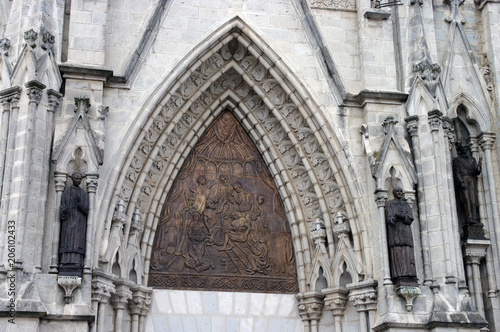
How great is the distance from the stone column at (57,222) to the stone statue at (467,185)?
578cm

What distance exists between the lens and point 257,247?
1184 centimetres

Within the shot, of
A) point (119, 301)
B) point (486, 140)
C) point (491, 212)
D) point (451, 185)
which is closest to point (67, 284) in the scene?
point (119, 301)

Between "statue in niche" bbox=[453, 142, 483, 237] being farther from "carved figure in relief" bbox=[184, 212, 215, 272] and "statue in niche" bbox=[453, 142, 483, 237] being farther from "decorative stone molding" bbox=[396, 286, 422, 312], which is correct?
"carved figure in relief" bbox=[184, 212, 215, 272]

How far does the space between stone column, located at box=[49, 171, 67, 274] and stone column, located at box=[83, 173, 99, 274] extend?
1.07 ft

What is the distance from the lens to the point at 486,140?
38.9 feet

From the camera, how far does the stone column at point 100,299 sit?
9945 millimetres

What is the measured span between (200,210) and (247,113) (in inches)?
69.3

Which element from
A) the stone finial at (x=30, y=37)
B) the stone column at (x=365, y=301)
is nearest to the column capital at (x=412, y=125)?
the stone column at (x=365, y=301)

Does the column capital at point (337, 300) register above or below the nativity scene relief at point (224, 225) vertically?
below

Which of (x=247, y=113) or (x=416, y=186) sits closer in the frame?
(x=416, y=186)

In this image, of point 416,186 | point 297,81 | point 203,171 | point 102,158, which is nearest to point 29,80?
point 102,158

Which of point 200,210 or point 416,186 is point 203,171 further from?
point 416,186

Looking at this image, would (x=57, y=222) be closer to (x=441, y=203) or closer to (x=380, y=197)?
(x=380, y=197)

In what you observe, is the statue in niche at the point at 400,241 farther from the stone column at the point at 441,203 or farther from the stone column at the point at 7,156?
the stone column at the point at 7,156
